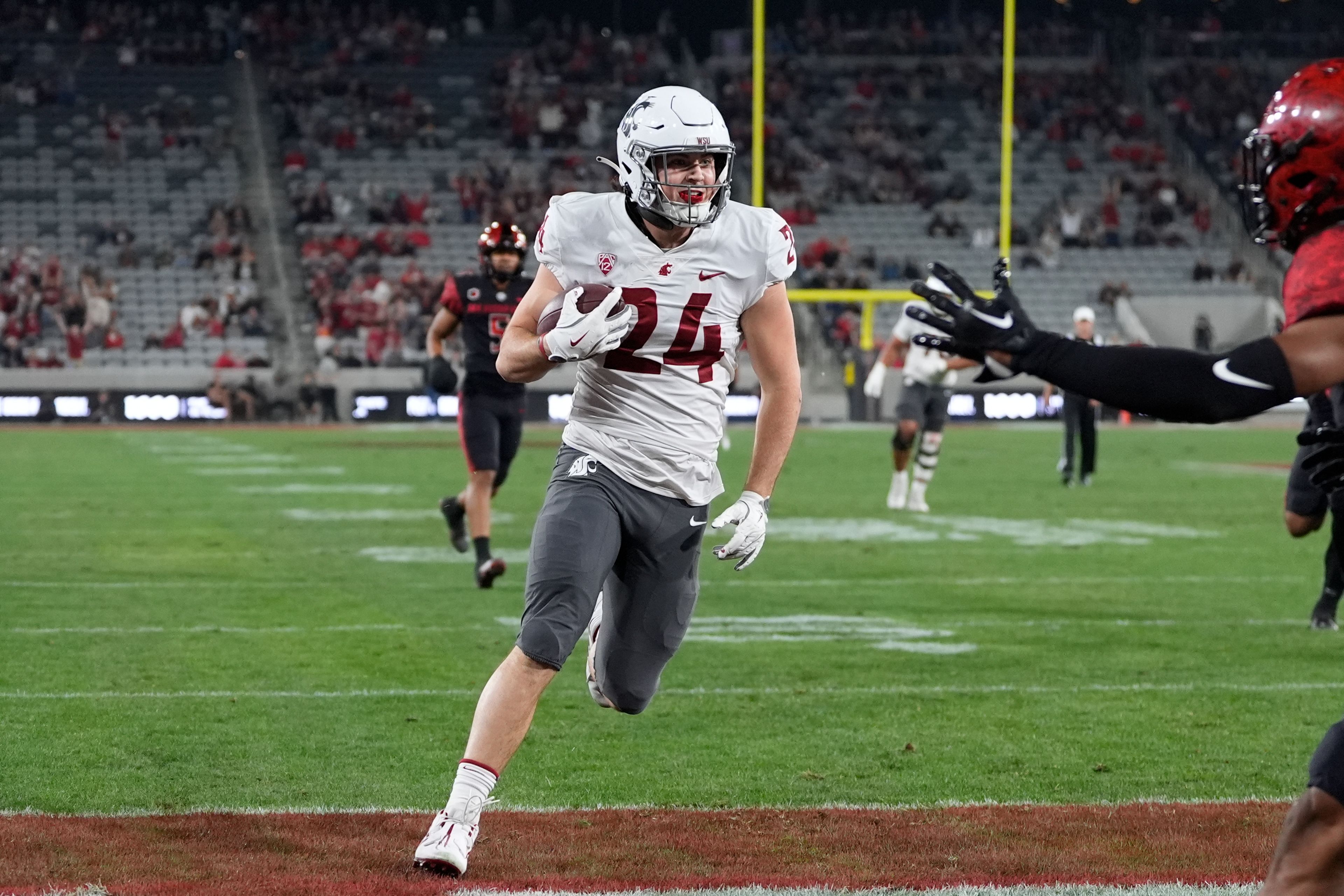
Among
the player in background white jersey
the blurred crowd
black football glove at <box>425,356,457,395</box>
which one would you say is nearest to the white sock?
black football glove at <box>425,356,457,395</box>

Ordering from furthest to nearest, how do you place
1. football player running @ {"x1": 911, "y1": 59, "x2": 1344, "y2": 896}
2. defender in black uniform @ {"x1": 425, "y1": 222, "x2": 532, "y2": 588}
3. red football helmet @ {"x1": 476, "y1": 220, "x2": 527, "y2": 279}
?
red football helmet @ {"x1": 476, "y1": 220, "x2": 527, "y2": 279}
defender in black uniform @ {"x1": 425, "y1": 222, "x2": 532, "y2": 588}
football player running @ {"x1": 911, "y1": 59, "x2": 1344, "y2": 896}

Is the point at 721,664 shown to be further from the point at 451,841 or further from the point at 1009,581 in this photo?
the point at 451,841

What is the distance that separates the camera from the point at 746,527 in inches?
183

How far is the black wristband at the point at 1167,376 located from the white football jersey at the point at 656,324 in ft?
5.29

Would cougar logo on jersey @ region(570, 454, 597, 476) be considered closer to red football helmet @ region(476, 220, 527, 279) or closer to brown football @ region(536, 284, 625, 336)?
brown football @ region(536, 284, 625, 336)

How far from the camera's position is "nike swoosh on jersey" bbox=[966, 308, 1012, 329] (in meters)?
3.12

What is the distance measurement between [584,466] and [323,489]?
1219cm

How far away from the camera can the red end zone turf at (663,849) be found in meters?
4.12

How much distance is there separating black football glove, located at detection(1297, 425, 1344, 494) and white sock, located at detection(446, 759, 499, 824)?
1.92 m

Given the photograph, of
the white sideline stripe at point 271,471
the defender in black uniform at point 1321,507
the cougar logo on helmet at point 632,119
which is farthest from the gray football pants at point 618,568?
the white sideline stripe at point 271,471

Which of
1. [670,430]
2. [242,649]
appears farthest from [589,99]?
[670,430]

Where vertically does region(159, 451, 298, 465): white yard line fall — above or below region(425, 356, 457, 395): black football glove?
below

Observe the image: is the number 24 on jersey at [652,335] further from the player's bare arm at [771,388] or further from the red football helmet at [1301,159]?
the red football helmet at [1301,159]

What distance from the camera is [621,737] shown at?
586 cm
